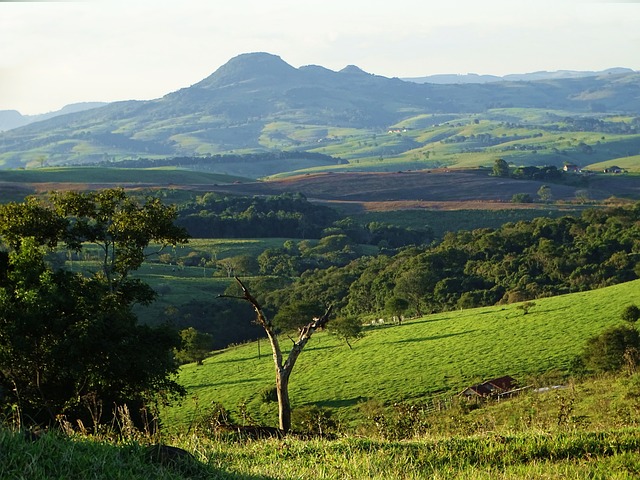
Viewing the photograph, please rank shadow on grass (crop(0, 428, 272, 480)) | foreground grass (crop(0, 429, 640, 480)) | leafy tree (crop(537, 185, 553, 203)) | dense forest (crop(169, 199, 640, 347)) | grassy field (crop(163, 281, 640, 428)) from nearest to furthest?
1. shadow on grass (crop(0, 428, 272, 480))
2. foreground grass (crop(0, 429, 640, 480))
3. grassy field (crop(163, 281, 640, 428))
4. dense forest (crop(169, 199, 640, 347))
5. leafy tree (crop(537, 185, 553, 203))

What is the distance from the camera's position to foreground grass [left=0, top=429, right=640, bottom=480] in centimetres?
812

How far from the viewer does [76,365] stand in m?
22.6

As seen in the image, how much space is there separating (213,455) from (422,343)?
60975 mm

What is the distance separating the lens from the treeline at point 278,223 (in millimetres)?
156750

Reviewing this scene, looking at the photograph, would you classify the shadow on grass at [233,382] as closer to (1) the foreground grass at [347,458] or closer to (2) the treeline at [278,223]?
(1) the foreground grass at [347,458]

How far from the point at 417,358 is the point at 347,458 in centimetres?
5476

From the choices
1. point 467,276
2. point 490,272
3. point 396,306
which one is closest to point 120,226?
point 396,306

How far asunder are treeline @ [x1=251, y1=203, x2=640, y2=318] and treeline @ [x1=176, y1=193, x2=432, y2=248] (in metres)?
37.2

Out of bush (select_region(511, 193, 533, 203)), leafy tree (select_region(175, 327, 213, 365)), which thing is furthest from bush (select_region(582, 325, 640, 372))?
bush (select_region(511, 193, 533, 203))

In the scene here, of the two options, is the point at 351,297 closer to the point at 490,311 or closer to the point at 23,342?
the point at 490,311

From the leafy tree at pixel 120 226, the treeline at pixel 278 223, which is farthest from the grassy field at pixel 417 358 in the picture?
A: the treeline at pixel 278 223

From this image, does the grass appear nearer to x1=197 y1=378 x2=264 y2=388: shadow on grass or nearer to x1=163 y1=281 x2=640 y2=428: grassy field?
x1=163 y1=281 x2=640 y2=428: grassy field

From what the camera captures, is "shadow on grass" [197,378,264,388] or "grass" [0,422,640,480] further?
"shadow on grass" [197,378,264,388]


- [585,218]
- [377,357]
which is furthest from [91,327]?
[585,218]
